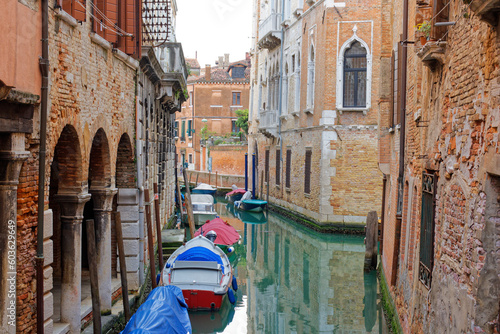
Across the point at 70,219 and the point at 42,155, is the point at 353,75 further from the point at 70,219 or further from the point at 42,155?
the point at 42,155

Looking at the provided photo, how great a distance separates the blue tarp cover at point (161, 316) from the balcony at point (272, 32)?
1945 cm

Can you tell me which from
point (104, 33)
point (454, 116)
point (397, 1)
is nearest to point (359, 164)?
point (397, 1)

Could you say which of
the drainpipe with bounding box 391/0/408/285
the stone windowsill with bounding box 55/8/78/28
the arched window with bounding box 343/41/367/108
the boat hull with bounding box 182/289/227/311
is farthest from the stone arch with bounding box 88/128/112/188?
the arched window with bounding box 343/41/367/108

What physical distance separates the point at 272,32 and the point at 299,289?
15566mm

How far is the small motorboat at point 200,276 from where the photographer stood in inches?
446

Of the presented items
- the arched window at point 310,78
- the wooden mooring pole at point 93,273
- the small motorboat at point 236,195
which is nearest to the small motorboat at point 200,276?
the wooden mooring pole at point 93,273

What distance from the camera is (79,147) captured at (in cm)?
751

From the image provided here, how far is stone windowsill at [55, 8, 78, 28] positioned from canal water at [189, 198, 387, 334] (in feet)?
18.5

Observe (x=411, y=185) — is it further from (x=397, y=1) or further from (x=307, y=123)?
(x=307, y=123)

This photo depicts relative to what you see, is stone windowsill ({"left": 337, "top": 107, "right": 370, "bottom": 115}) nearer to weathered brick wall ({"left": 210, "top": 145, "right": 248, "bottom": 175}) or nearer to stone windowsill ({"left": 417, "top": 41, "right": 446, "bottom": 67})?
stone windowsill ({"left": 417, "top": 41, "right": 446, "bottom": 67})

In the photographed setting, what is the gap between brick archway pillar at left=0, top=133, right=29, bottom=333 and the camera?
17.8 feet

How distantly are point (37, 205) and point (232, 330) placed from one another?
5454mm

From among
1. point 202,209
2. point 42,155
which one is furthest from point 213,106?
point 42,155

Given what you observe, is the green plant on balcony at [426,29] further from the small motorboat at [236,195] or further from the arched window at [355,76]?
the small motorboat at [236,195]
